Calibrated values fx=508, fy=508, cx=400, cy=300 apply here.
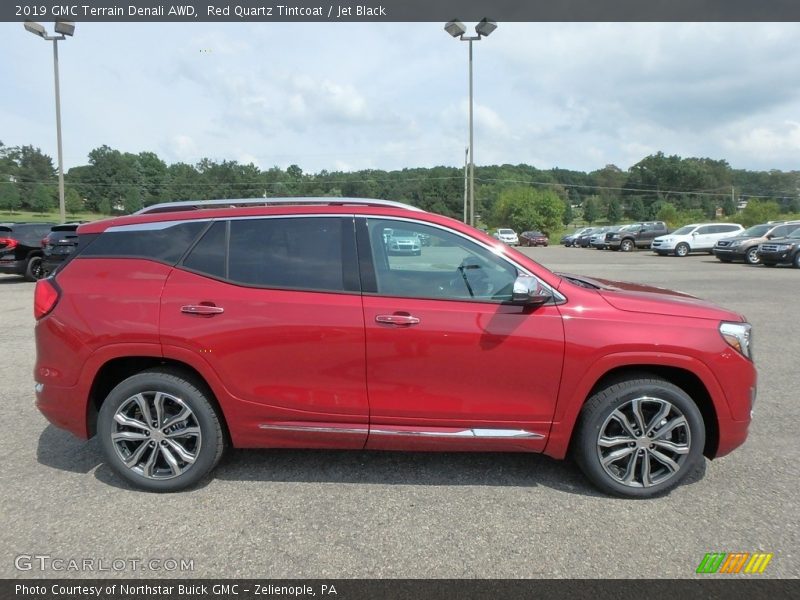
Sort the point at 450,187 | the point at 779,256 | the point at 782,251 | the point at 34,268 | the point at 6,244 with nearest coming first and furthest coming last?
the point at 6,244 < the point at 34,268 < the point at 782,251 < the point at 779,256 < the point at 450,187

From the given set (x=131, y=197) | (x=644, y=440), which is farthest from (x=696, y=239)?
(x=131, y=197)

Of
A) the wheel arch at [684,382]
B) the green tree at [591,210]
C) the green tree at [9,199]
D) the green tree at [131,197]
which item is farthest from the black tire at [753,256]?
the green tree at [591,210]

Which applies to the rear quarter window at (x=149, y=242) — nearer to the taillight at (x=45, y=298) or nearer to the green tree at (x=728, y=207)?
the taillight at (x=45, y=298)

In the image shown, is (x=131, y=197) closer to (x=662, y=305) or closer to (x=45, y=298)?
(x=45, y=298)

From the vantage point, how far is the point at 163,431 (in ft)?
10.9

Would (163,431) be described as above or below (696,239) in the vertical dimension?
below

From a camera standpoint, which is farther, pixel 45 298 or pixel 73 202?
pixel 73 202

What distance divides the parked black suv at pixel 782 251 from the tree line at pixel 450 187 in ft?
53.0

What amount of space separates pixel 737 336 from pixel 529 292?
55.8 inches

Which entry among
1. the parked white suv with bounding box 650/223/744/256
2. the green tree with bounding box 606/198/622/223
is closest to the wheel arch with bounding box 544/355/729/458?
the parked white suv with bounding box 650/223/744/256

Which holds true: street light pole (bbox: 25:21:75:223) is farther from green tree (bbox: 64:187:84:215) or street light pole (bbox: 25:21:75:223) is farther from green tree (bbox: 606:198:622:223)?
green tree (bbox: 606:198:622:223)
